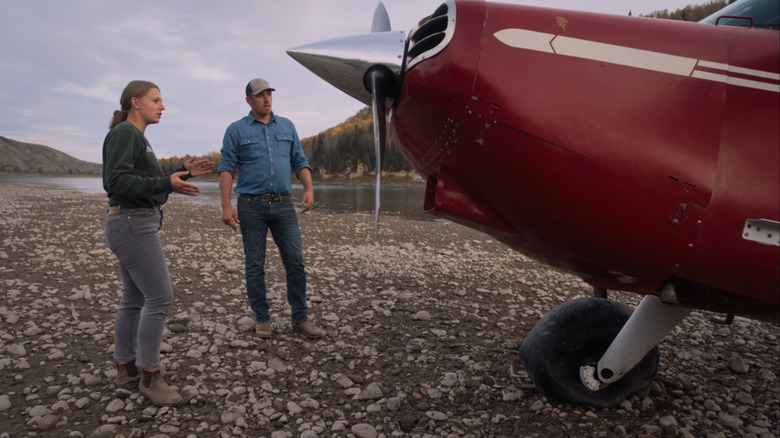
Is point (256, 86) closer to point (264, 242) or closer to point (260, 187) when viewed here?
point (260, 187)

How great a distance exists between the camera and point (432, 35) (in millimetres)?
2025

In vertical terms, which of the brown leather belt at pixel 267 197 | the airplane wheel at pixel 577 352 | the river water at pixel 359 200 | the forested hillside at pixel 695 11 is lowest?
the airplane wheel at pixel 577 352

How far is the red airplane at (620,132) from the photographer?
71.8 inches

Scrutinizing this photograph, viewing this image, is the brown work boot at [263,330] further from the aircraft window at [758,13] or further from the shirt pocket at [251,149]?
the aircraft window at [758,13]

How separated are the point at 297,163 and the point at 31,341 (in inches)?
114

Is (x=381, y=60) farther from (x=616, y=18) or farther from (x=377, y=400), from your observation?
(x=377, y=400)

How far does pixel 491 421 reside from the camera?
294cm

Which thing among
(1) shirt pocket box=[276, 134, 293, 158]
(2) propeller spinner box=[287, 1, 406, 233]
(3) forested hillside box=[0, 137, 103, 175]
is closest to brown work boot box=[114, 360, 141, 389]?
(1) shirt pocket box=[276, 134, 293, 158]

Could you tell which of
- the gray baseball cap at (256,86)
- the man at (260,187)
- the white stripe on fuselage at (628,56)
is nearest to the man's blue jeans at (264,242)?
the man at (260,187)

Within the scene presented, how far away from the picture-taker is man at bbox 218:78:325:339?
3.94m

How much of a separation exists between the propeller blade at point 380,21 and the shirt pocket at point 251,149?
185 cm

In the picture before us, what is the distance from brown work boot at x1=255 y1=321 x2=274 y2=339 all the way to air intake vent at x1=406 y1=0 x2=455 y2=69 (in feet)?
9.91

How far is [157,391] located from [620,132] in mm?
3246

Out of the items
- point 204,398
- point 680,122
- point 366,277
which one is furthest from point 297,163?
point 680,122
